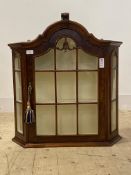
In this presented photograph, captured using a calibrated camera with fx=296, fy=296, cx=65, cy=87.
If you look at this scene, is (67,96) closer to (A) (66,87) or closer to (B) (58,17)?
(A) (66,87)

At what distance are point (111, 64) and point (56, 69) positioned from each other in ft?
1.59

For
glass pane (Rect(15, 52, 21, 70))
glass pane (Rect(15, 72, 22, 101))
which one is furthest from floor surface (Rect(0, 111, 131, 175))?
glass pane (Rect(15, 52, 21, 70))

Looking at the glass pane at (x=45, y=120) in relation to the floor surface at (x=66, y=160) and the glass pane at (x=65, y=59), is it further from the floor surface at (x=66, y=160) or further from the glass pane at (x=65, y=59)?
the glass pane at (x=65, y=59)

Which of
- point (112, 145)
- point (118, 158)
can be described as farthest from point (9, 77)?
point (118, 158)

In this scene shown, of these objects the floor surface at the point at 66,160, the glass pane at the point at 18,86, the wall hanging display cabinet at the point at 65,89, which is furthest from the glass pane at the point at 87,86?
the glass pane at the point at 18,86

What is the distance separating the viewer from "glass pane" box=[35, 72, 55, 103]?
8.47 feet

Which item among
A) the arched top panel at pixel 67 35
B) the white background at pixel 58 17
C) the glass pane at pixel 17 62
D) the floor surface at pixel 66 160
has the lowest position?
the floor surface at pixel 66 160

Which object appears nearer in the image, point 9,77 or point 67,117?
point 67,117

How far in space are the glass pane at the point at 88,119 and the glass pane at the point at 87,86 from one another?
8cm

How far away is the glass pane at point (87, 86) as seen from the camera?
102 inches

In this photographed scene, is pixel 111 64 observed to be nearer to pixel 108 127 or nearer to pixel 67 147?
pixel 108 127

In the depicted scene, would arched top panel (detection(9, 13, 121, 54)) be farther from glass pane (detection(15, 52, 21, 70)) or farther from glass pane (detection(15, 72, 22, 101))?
glass pane (detection(15, 72, 22, 101))

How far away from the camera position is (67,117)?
263 cm

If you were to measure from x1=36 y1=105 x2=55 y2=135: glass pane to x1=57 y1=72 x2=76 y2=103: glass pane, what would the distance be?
5.5 inches
